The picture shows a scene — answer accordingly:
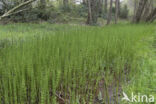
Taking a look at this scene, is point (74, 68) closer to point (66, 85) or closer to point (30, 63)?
point (66, 85)

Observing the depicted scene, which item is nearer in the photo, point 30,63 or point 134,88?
point 134,88

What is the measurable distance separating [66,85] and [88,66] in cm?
45

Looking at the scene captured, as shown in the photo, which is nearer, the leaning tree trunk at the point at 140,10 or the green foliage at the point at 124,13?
the leaning tree trunk at the point at 140,10

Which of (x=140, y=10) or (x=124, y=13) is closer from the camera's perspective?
(x=140, y=10)

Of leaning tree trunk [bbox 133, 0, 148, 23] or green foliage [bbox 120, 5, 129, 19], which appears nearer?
leaning tree trunk [bbox 133, 0, 148, 23]

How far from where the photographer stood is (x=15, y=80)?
1424 mm

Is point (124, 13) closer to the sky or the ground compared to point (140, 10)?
closer to the sky

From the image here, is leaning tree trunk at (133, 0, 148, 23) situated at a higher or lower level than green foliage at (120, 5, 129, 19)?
lower

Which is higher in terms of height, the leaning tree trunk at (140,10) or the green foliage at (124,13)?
the green foliage at (124,13)

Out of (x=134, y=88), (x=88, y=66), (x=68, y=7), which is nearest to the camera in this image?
(x=134, y=88)

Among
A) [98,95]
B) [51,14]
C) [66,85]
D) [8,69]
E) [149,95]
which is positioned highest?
[51,14]

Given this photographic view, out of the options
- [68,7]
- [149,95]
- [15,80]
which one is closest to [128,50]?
[149,95]

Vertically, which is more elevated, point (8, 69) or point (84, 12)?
point (84, 12)

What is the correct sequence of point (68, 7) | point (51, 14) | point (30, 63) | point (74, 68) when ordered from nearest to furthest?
point (30, 63), point (74, 68), point (51, 14), point (68, 7)
